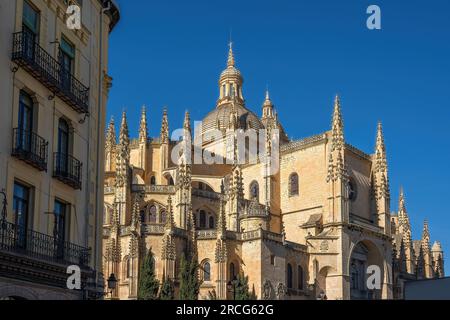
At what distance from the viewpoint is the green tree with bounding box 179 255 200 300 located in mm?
45875

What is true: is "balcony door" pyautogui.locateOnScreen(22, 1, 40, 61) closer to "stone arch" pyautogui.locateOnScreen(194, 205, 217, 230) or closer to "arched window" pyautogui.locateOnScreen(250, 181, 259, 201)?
"stone arch" pyautogui.locateOnScreen(194, 205, 217, 230)

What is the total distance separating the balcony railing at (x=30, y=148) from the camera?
16906 millimetres

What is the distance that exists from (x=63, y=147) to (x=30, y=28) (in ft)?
10.7

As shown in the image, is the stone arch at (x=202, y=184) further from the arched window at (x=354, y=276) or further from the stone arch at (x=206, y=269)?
the stone arch at (x=206, y=269)

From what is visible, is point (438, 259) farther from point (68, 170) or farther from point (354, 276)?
point (68, 170)

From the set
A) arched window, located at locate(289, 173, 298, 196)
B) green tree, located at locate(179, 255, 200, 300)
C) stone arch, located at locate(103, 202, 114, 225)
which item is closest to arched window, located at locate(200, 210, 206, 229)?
stone arch, located at locate(103, 202, 114, 225)

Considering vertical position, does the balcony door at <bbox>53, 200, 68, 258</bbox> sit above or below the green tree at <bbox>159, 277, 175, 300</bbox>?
above

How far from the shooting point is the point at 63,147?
1984 centimetres

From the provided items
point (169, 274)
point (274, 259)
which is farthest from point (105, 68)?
point (274, 259)

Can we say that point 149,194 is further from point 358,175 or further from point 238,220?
point 358,175

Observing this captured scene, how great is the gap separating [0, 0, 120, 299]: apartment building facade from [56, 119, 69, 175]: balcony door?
30 millimetres

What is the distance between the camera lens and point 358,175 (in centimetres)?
6556
